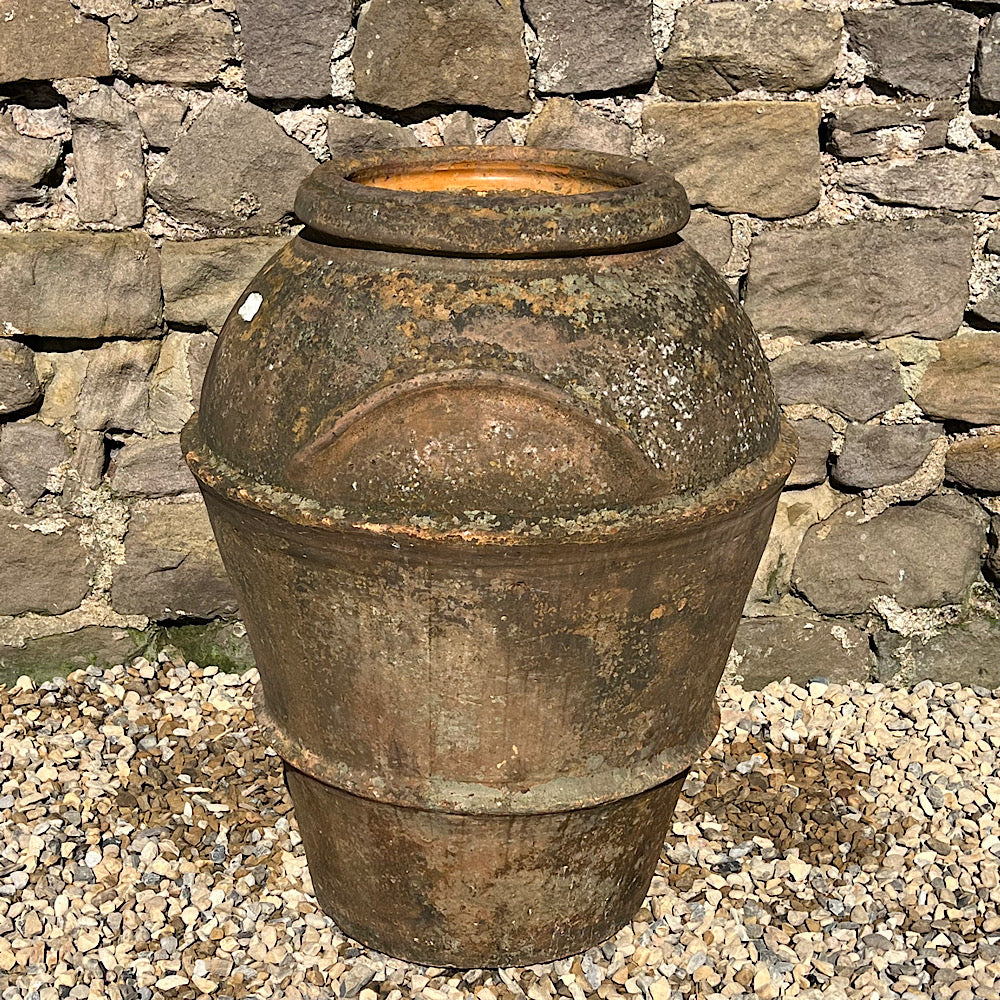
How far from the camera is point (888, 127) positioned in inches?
112

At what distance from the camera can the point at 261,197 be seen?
2861mm

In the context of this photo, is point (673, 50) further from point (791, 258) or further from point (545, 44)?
point (791, 258)

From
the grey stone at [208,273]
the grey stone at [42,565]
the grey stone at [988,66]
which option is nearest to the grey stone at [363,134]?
the grey stone at [208,273]

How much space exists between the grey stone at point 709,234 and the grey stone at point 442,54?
463 mm

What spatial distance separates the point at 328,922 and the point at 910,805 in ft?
4.46

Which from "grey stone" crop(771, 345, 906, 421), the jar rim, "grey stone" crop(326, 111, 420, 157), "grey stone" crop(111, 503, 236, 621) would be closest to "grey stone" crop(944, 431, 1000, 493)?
"grey stone" crop(771, 345, 906, 421)

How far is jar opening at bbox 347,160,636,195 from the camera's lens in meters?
2.38

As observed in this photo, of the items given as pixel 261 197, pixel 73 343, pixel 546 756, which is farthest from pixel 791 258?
pixel 73 343

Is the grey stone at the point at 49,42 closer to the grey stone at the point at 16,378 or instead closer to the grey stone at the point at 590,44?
the grey stone at the point at 16,378

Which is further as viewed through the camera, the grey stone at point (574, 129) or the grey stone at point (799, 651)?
the grey stone at point (799, 651)

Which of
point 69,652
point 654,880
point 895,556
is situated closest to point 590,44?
point 895,556

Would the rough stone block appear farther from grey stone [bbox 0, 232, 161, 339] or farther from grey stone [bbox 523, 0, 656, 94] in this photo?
grey stone [bbox 0, 232, 161, 339]

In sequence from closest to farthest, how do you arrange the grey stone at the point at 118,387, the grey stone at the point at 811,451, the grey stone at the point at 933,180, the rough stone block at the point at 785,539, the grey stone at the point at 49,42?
1. the grey stone at the point at 49,42
2. the grey stone at the point at 933,180
3. the grey stone at the point at 118,387
4. the grey stone at the point at 811,451
5. the rough stone block at the point at 785,539

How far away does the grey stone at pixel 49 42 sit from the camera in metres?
2.67
